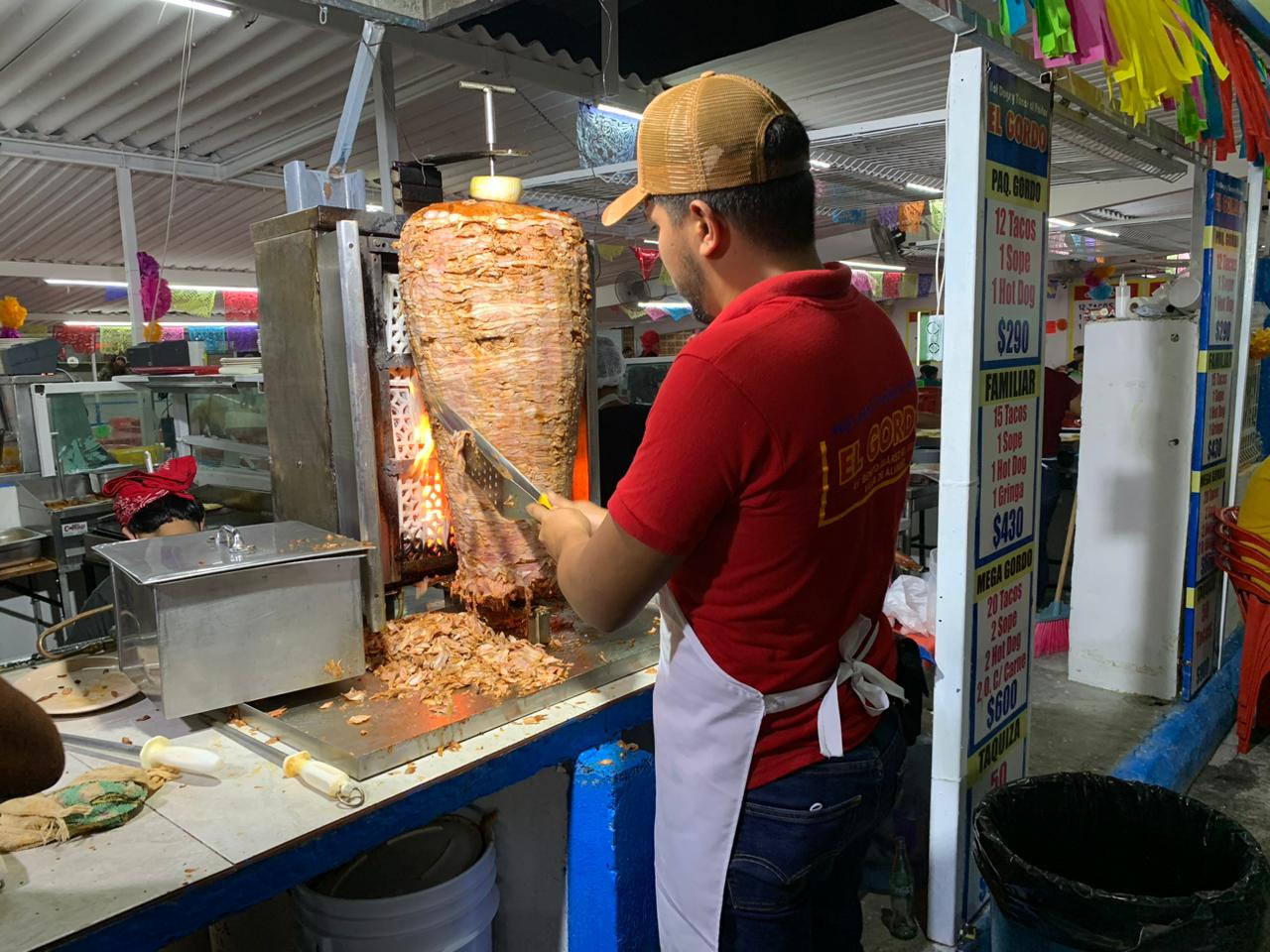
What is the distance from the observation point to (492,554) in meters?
1.95

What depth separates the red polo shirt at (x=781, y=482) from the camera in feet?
3.84

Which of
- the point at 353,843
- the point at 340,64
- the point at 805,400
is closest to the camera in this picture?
the point at 805,400

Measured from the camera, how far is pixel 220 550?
5.54 feet

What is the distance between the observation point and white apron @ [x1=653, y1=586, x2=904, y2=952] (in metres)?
1.35

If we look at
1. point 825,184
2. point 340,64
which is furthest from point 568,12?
point 825,184

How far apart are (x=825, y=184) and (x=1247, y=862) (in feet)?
18.0

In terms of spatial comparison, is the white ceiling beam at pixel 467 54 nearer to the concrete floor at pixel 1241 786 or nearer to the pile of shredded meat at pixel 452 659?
the pile of shredded meat at pixel 452 659

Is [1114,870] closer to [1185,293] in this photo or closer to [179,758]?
[179,758]

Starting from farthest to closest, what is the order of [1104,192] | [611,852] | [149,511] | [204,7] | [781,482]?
[1104,192], [204,7], [149,511], [611,852], [781,482]

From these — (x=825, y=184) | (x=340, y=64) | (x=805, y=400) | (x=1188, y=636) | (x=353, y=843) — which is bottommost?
(x=1188, y=636)

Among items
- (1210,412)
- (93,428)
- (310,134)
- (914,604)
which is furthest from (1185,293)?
(93,428)

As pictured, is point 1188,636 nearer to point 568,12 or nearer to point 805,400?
point 805,400

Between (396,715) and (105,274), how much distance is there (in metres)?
12.5

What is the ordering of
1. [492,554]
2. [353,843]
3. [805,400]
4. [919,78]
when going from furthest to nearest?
[919,78]
[492,554]
[353,843]
[805,400]
